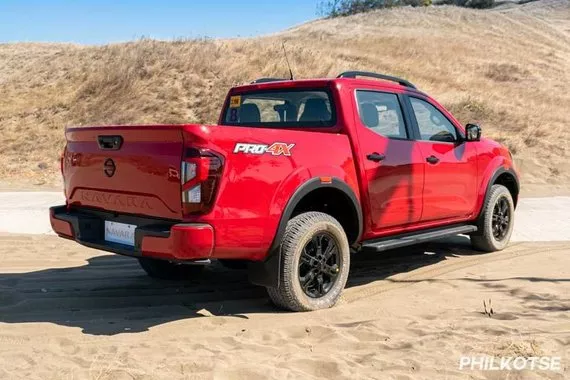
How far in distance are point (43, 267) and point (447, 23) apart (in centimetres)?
4491

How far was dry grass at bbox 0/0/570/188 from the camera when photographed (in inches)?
738

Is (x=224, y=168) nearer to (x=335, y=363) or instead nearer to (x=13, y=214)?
(x=335, y=363)

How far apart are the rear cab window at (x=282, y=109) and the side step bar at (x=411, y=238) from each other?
1.11 metres

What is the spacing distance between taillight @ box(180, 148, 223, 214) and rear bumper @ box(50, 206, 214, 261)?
0.13 m

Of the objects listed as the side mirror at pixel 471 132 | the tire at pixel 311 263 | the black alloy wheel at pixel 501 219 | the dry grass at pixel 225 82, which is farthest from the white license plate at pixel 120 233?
the dry grass at pixel 225 82

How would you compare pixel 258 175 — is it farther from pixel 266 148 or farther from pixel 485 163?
pixel 485 163

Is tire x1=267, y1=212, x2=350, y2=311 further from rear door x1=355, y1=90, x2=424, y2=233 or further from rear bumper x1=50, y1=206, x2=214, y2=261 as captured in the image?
rear bumper x1=50, y1=206, x2=214, y2=261

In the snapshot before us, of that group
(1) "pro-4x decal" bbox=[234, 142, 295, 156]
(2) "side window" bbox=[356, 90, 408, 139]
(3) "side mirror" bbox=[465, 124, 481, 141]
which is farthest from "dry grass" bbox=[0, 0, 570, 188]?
(1) "pro-4x decal" bbox=[234, 142, 295, 156]

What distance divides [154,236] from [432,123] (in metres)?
3.45

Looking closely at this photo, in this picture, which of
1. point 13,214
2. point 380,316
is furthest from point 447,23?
point 380,316

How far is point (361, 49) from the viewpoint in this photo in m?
35.5

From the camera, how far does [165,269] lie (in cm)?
605

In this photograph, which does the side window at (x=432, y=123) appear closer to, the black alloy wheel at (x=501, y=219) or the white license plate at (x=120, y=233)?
the black alloy wheel at (x=501, y=219)

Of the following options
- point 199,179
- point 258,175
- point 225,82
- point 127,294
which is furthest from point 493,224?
point 225,82
